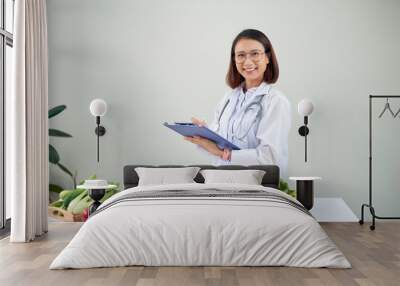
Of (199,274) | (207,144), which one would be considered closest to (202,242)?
(199,274)

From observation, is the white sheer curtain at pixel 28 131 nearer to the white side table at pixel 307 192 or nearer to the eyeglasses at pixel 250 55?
the eyeglasses at pixel 250 55

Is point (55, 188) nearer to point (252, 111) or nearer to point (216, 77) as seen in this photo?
point (216, 77)

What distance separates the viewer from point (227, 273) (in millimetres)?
4406

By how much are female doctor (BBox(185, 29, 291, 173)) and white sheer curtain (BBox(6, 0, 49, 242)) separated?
6.87ft

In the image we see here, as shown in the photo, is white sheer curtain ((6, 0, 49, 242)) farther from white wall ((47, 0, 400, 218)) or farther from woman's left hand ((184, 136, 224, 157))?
woman's left hand ((184, 136, 224, 157))

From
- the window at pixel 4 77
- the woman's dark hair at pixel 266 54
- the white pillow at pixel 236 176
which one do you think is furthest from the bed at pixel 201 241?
the woman's dark hair at pixel 266 54

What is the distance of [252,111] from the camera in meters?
7.62

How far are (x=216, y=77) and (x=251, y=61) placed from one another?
50cm

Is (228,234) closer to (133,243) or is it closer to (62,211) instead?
(133,243)

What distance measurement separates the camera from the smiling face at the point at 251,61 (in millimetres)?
7668

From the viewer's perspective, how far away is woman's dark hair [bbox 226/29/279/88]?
25.1 feet

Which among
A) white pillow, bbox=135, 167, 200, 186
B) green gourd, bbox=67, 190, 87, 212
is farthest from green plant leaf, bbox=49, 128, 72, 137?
white pillow, bbox=135, 167, 200, 186

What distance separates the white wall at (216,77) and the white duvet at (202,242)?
2.94 m

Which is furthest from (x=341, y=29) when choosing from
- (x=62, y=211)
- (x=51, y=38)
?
(x=62, y=211)
